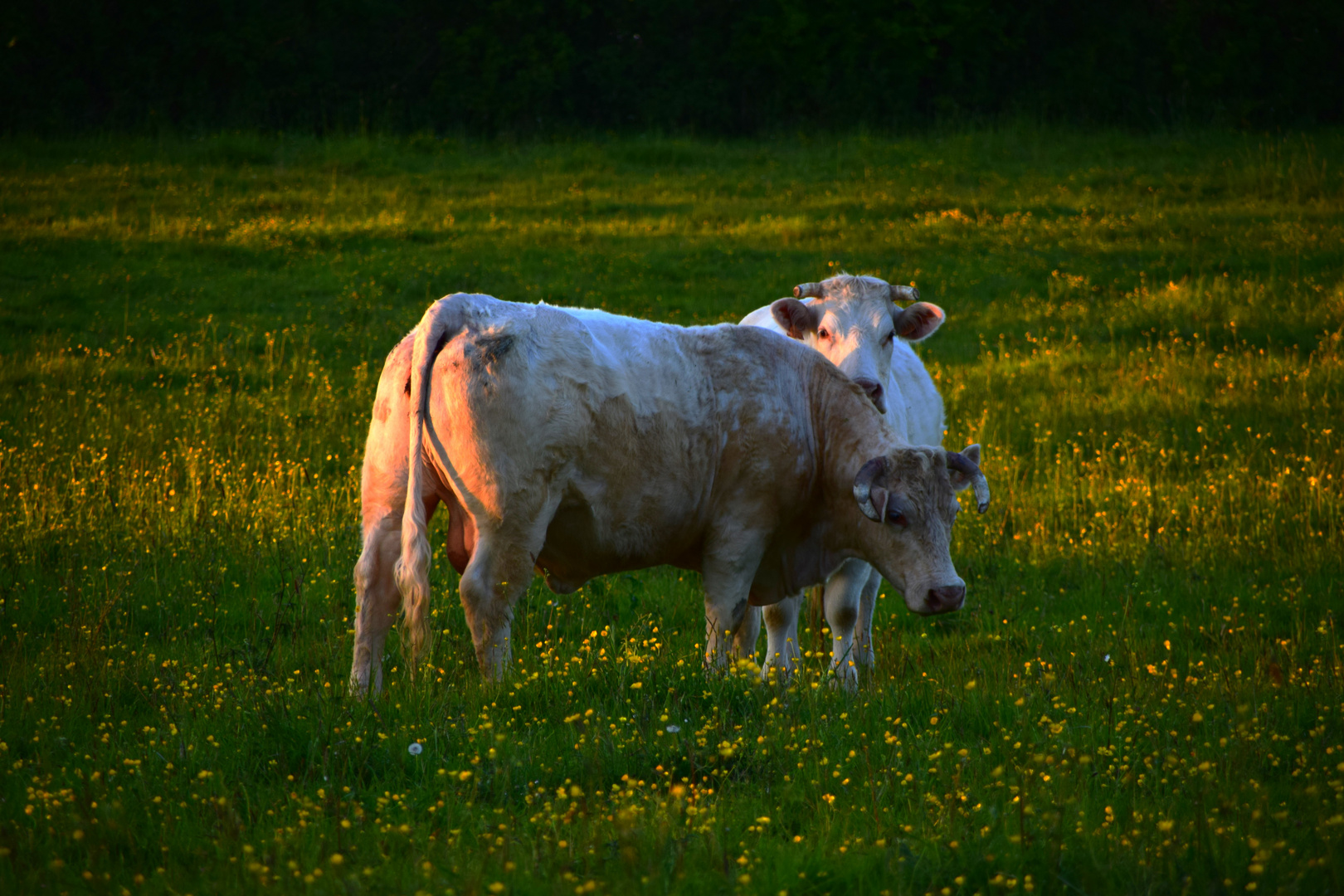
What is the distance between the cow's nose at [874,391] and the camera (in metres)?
6.60

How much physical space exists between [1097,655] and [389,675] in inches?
150

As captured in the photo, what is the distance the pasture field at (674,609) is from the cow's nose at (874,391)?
1462mm

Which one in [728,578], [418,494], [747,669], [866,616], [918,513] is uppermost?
[418,494]

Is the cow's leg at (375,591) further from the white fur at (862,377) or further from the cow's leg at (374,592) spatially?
the white fur at (862,377)

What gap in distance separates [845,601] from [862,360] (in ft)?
4.98

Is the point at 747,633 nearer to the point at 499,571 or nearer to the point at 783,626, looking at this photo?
the point at 783,626

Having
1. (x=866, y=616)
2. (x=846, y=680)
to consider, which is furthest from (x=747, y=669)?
(x=866, y=616)

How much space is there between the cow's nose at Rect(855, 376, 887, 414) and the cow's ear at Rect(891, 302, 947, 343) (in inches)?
46.3

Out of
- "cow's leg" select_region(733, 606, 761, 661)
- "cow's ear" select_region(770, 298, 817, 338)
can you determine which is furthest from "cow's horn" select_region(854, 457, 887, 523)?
"cow's ear" select_region(770, 298, 817, 338)

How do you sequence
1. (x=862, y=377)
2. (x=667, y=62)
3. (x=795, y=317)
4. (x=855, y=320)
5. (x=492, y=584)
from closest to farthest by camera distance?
(x=492, y=584), (x=862, y=377), (x=855, y=320), (x=795, y=317), (x=667, y=62)

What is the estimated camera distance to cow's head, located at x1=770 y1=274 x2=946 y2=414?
7.36 metres

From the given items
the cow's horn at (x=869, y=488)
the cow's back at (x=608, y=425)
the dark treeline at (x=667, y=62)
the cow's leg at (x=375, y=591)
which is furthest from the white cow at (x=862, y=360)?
the dark treeline at (x=667, y=62)

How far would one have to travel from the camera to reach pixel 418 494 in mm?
5230

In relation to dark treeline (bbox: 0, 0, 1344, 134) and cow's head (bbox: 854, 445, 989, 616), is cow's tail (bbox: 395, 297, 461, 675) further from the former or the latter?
dark treeline (bbox: 0, 0, 1344, 134)
